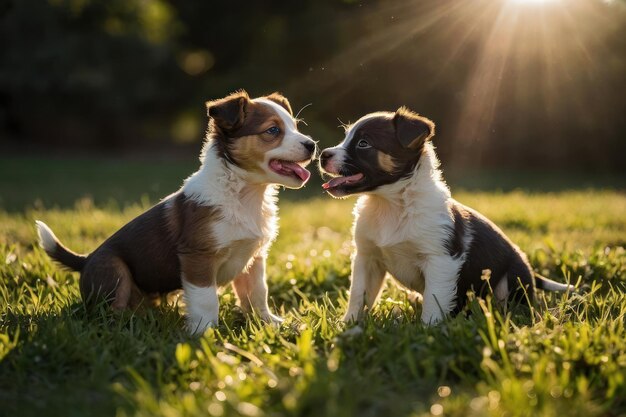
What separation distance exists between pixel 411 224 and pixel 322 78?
1708cm

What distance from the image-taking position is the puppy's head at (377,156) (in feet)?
15.4

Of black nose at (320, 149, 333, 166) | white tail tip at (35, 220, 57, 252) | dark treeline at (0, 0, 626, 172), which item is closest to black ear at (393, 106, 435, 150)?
black nose at (320, 149, 333, 166)

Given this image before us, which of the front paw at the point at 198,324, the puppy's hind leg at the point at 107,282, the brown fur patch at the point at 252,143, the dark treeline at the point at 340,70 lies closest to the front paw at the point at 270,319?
the front paw at the point at 198,324

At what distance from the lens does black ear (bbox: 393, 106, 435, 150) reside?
463 centimetres

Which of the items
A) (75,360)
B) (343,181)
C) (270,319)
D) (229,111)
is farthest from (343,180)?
(75,360)

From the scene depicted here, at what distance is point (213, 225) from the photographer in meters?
4.56

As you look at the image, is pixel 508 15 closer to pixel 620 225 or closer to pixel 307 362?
pixel 620 225

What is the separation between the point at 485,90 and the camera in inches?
819

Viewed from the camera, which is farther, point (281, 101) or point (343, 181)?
point (281, 101)

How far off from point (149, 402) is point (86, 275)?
6.64 feet

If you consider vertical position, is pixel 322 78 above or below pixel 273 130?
below

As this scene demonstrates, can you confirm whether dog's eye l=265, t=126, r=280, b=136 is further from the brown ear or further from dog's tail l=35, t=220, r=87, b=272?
dog's tail l=35, t=220, r=87, b=272

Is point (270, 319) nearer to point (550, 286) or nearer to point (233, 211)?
point (233, 211)

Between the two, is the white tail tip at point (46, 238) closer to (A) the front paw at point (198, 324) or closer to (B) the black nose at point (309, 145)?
(A) the front paw at point (198, 324)
